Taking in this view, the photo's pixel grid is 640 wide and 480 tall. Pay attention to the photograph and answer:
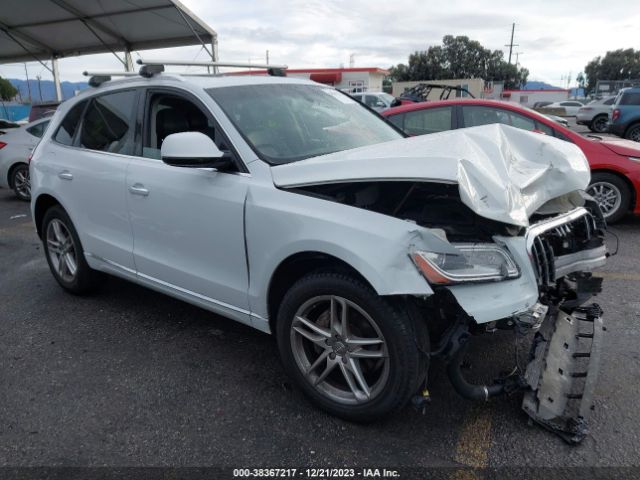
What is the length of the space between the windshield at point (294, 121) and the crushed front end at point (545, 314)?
1280 mm

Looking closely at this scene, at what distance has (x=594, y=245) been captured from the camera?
300 cm

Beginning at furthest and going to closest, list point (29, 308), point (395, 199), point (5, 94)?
point (5, 94), point (29, 308), point (395, 199)

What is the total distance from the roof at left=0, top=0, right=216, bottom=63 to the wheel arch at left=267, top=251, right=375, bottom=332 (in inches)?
408

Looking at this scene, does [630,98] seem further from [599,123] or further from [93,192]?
[93,192]

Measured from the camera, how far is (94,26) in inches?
551

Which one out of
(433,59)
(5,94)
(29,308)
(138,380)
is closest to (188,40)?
(29,308)

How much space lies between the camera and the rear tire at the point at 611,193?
20.8 feet

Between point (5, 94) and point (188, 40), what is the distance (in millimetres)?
33808

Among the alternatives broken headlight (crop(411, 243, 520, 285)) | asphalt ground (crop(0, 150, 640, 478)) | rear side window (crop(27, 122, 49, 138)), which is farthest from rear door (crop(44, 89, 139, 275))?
rear side window (crop(27, 122, 49, 138))

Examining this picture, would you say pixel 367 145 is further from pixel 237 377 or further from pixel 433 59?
pixel 433 59

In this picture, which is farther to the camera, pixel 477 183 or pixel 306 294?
pixel 306 294

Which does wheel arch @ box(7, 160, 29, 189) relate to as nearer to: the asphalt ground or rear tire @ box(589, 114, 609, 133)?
the asphalt ground

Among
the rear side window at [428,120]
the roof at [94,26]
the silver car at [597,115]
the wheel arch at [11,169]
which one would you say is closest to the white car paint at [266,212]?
the rear side window at [428,120]

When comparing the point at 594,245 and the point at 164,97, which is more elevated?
the point at 164,97
